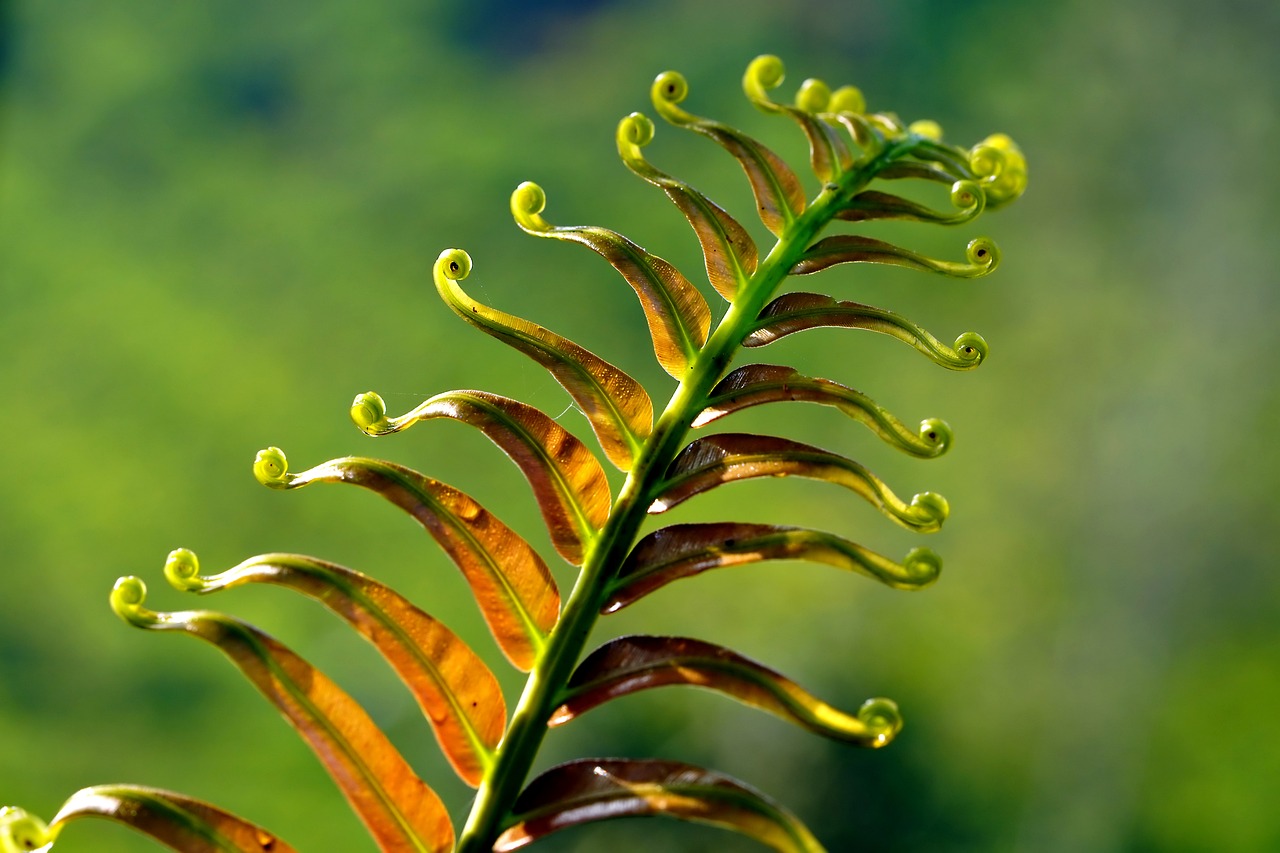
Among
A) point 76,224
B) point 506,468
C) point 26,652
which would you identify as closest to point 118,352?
point 76,224

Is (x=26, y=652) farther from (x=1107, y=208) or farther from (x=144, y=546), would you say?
(x=1107, y=208)

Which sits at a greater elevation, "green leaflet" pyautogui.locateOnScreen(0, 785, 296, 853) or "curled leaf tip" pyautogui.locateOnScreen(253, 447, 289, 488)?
"curled leaf tip" pyautogui.locateOnScreen(253, 447, 289, 488)

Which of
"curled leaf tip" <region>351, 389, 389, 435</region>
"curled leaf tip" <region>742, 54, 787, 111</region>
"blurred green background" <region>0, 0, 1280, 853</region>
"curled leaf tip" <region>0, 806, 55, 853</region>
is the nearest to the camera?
"curled leaf tip" <region>0, 806, 55, 853</region>

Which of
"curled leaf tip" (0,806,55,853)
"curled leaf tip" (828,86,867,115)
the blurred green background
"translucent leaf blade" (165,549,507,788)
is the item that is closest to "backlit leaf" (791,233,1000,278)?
"curled leaf tip" (828,86,867,115)

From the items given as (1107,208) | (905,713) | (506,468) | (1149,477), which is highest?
(1107,208)

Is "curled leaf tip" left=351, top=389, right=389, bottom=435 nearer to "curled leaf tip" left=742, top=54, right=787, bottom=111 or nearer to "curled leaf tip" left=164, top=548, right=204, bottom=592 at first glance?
"curled leaf tip" left=164, top=548, right=204, bottom=592

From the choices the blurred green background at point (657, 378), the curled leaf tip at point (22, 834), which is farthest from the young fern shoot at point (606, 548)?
the blurred green background at point (657, 378)
